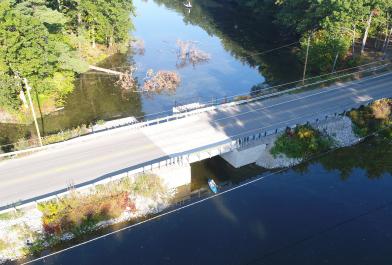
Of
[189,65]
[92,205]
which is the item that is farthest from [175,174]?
[189,65]

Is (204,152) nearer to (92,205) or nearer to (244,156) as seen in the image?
(244,156)

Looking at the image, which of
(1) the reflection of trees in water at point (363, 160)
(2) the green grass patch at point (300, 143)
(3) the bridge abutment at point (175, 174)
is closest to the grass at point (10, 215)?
(3) the bridge abutment at point (175, 174)

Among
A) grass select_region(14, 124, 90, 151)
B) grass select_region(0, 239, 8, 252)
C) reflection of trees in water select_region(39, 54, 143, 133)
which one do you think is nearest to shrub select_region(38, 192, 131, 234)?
grass select_region(0, 239, 8, 252)

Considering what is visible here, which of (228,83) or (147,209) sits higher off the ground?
(228,83)

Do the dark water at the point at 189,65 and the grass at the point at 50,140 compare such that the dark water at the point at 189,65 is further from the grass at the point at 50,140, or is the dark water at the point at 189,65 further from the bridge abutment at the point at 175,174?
the bridge abutment at the point at 175,174

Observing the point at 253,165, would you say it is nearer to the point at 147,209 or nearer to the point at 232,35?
the point at 147,209

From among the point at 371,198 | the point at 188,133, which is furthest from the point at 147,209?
the point at 371,198

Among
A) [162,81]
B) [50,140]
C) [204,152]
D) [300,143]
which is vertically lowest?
[300,143]
